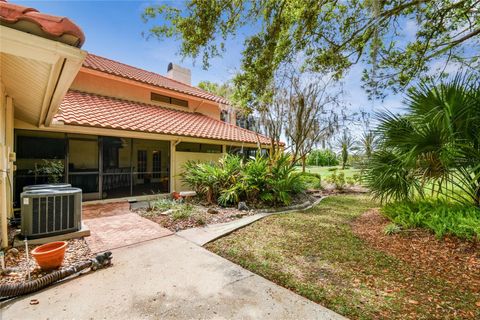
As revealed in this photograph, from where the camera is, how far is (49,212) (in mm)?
4434

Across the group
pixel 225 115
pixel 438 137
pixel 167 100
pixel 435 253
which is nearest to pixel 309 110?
pixel 225 115

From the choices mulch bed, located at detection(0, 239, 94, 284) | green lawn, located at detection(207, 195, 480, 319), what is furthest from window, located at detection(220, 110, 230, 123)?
mulch bed, located at detection(0, 239, 94, 284)

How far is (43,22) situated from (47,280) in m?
3.13

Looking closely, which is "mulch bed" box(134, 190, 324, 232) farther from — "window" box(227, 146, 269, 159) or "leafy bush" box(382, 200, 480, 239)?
"window" box(227, 146, 269, 159)

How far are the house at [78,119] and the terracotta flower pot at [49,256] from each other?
127 centimetres

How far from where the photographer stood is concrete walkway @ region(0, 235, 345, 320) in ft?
8.32

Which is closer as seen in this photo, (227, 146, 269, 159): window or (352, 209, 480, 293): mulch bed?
(352, 209, 480, 293): mulch bed

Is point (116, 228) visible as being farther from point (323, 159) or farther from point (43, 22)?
point (323, 159)

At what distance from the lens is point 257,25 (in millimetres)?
6199

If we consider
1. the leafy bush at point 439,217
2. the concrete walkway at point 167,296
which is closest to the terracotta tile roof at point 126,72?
the concrete walkway at point 167,296

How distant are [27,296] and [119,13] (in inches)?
316

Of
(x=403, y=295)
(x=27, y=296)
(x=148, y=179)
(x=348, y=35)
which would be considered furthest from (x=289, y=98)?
(x=27, y=296)

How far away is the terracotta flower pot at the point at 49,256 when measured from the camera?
335cm

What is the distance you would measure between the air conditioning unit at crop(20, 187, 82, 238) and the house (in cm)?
32
